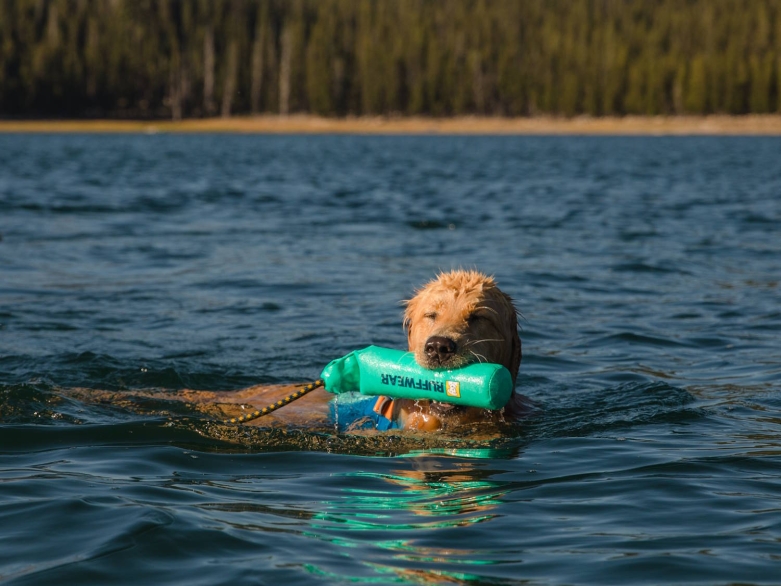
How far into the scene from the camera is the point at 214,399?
7.87m

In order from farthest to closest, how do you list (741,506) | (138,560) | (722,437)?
(722,437), (741,506), (138,560)

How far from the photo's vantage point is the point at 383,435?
22.8 feet

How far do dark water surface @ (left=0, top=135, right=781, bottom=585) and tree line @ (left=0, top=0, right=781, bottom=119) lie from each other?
314 ft

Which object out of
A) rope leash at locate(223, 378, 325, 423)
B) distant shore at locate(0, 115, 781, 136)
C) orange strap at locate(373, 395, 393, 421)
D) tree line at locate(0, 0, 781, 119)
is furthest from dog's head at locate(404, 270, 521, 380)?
tree line at locate(0, 0, 781, 119)

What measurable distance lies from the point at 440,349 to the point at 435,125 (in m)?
110

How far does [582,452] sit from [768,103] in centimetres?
10825

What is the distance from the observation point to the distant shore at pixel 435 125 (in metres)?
104

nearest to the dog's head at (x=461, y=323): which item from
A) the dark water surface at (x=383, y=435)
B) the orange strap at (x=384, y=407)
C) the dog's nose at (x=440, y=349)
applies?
the dog's nose at (x=440, y=349)

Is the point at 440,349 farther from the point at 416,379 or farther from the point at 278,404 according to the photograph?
the point at 278,404

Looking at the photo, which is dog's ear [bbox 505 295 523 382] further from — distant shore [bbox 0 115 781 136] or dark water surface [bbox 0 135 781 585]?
distant shore [bbox 0 115 781 136]

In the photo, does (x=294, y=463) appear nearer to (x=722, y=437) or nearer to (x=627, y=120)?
(x=722, y=437)

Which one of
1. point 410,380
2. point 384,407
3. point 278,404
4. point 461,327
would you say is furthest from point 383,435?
point 461,327

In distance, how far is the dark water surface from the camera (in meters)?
4.79

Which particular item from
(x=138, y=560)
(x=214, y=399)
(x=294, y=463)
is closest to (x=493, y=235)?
(x=214, y=399)
